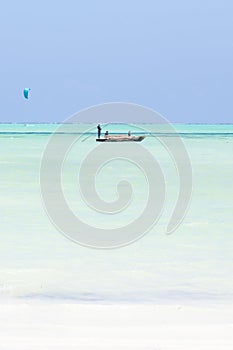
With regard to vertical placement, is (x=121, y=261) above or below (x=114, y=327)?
below

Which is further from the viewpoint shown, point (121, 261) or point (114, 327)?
point (121, 261)

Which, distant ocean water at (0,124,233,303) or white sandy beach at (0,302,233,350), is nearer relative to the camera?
white sandy beach at (0,302,233,350)

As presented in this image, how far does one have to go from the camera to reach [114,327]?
4660 mm

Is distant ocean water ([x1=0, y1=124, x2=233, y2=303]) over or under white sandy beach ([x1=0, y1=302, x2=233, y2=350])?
under

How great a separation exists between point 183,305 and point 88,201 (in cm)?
683

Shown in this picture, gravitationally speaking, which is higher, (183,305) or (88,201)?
(183,305)

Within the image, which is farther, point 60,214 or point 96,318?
point 60,214

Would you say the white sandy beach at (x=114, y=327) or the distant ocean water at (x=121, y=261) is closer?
the white sandy beach at (x=114, y=327)

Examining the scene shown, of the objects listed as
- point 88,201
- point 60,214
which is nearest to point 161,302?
point 60,214

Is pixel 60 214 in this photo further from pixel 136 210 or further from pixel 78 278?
pixel 78 278

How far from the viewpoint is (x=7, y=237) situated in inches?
318

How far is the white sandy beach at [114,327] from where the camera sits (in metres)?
4.32

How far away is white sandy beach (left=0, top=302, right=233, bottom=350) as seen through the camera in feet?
14.2

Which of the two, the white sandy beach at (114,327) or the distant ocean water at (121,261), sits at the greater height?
the white sandy beach at (114,327)
